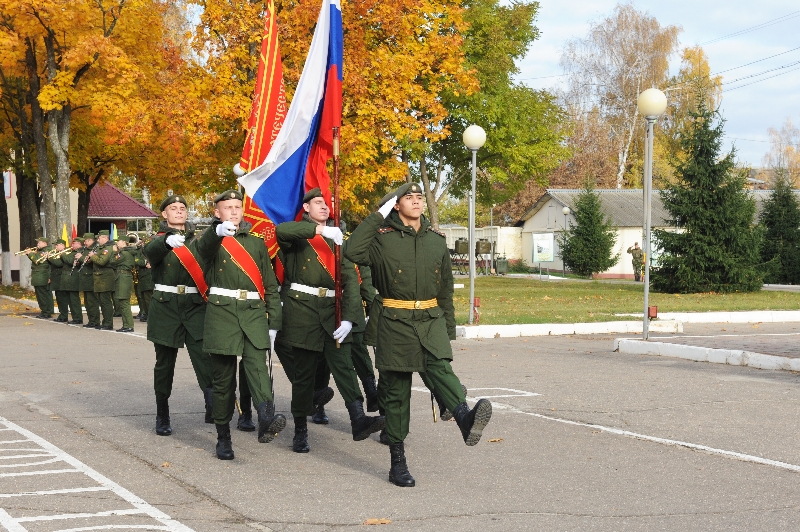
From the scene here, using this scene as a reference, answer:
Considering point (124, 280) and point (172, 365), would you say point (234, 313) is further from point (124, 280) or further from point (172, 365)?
point (124, 280)

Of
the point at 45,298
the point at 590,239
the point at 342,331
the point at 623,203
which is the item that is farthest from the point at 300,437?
the point at 623,203

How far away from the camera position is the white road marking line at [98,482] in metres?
5.81

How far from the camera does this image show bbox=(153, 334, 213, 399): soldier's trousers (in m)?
8.80

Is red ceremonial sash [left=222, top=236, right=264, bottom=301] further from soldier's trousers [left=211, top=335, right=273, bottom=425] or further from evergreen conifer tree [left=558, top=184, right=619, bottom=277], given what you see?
evergreen conifer tree [left=558, top=184, right=619, bottom=277]

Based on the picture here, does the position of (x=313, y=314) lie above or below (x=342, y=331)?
above

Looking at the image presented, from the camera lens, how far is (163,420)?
8.84 metres

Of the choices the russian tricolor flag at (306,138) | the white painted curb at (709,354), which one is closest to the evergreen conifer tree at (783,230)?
the white painted curb at (709,354)

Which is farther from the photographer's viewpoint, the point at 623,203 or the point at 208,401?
the point at 623,203

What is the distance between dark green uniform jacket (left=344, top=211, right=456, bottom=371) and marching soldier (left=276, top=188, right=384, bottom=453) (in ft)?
3.46

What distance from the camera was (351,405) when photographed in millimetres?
8219

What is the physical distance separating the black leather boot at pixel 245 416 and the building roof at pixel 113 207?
45417 millimetres

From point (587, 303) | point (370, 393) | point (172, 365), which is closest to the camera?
point (172, 365)

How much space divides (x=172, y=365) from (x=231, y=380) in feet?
4.32

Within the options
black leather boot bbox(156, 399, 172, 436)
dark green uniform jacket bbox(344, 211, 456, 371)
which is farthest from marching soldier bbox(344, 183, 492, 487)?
black leather boot bbox(156, 399, 172, 436)
